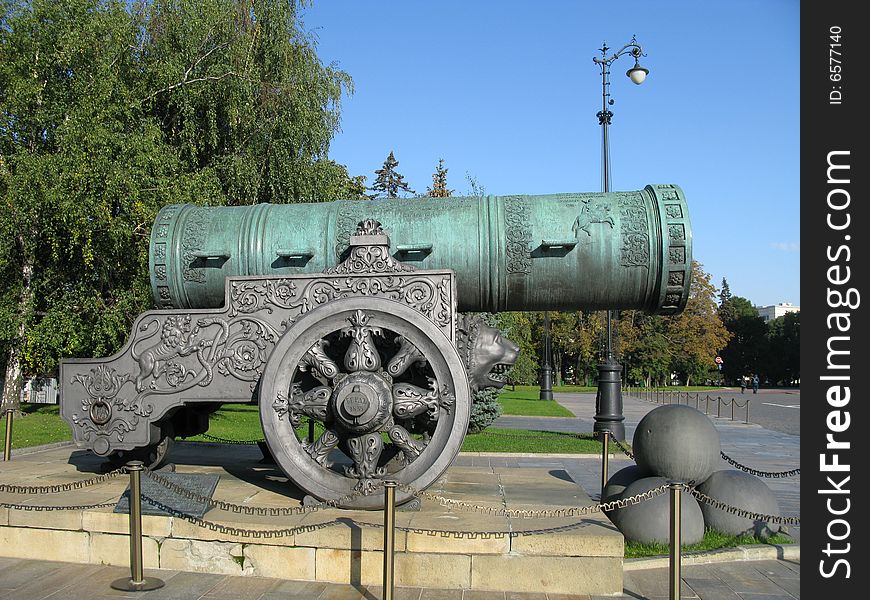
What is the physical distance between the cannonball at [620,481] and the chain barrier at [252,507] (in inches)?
106

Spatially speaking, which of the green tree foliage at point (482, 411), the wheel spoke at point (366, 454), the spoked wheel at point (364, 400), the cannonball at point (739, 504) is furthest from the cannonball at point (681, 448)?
the green tree foliage at point (482, 411)

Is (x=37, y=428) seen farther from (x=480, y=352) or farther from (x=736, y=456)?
(x=736, y=456)

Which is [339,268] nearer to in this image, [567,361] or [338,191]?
[338,191]

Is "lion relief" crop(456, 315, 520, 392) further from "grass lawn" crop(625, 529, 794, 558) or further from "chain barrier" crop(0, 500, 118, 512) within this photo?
"chain barrier" crop(0, 500, 118, 512)

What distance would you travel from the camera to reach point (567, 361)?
210 feet

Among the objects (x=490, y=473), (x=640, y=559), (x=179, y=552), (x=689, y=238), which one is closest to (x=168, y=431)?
(x=179, y=552)

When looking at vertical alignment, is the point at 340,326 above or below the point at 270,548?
above

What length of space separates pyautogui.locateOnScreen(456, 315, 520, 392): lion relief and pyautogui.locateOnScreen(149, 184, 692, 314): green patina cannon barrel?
0.85 ft

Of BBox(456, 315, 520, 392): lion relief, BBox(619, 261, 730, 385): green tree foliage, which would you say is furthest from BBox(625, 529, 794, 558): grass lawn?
BBox(619, 261, 730, 385): green tree foliage

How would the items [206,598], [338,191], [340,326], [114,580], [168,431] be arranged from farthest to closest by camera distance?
[338,191]
[168,431]
[340,326]
[114,580]
[206,598]

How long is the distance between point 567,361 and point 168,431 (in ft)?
196

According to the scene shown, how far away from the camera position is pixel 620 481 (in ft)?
22.5

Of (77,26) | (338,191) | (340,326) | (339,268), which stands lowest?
(340,326)

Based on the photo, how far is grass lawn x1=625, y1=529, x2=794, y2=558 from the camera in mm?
5727
